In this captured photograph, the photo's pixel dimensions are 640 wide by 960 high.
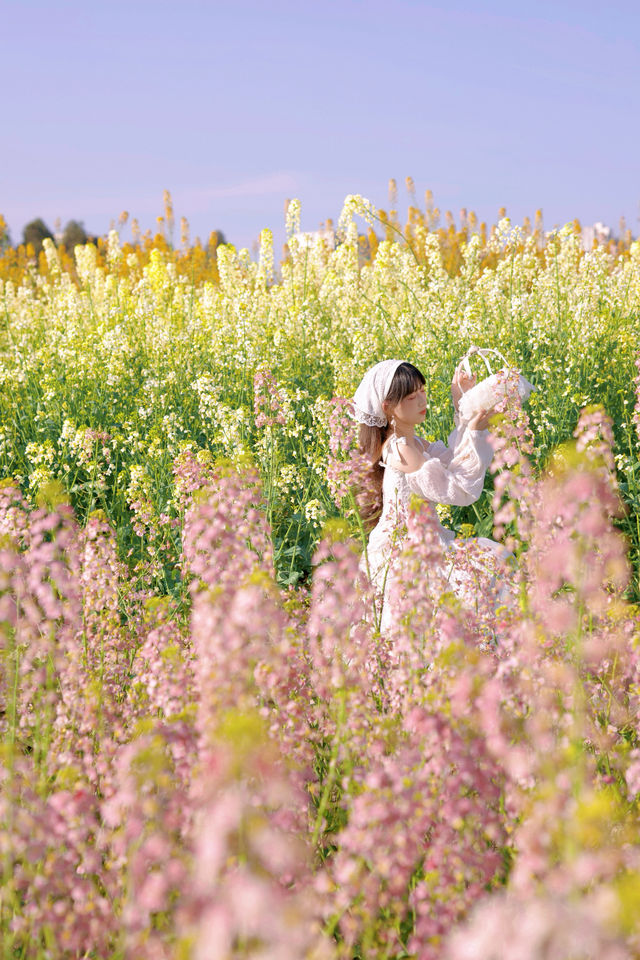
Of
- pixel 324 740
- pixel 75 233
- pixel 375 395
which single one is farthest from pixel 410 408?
pixel 75 233

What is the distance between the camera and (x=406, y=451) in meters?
4.00

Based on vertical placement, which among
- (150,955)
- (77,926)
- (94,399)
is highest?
(150,955)

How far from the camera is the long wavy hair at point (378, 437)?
403cm

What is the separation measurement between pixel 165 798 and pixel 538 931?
0.91 metres

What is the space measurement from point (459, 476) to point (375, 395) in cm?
58

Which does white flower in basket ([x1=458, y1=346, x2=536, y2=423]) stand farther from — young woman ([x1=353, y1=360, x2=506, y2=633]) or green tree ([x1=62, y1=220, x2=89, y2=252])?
green tree ([x1=62, y1=220, x2=89, y2=252])

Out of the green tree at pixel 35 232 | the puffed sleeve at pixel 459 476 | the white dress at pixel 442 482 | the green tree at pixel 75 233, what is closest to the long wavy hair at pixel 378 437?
the white dress at pixel 442 482

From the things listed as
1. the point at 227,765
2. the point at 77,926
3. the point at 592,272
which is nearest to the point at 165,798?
the point at 77,926

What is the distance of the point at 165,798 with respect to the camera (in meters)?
1.56

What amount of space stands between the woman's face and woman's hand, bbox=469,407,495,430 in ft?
0.97

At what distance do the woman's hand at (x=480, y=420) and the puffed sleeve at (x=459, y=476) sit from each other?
0.02 m

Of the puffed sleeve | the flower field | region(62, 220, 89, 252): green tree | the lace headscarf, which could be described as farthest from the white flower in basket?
region(62, 220, 89, 252): green tree

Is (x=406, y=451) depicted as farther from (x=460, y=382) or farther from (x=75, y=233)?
(x=75, y=233)

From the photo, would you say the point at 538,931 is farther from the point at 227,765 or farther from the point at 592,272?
the point at 592,272
